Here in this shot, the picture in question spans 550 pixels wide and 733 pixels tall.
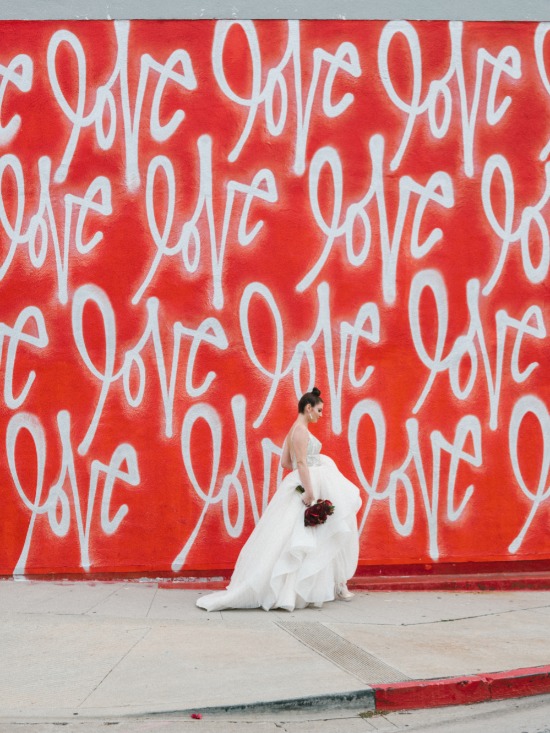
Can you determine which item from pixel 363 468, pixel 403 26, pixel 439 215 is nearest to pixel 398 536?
pixel 363 468

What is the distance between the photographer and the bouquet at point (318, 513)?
838 cm

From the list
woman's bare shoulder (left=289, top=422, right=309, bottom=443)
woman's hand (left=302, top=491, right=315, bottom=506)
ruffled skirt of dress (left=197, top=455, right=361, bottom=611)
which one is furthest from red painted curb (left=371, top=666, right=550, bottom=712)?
woman's bare shoulder (left=289, top=422, right=309, bottom=443)

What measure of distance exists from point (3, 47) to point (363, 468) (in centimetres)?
519

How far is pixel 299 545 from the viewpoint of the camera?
27.3 feet

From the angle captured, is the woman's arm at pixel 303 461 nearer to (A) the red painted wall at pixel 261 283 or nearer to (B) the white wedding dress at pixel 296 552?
(B) the white wedding dress at pixel 296 552

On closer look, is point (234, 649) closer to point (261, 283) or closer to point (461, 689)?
point (461, 689)

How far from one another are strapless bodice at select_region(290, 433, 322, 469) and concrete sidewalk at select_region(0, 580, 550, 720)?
1.23 m

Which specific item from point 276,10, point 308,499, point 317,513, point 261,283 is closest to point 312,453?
point 308,499

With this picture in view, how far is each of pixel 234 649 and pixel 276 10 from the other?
5.93 m

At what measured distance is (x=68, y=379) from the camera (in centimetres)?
941

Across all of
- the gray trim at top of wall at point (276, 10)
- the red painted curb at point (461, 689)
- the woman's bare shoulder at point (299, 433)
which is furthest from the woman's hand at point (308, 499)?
the gray trim at top of wall at point (276, 10)

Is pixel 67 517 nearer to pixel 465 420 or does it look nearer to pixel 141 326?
pixel 141 326

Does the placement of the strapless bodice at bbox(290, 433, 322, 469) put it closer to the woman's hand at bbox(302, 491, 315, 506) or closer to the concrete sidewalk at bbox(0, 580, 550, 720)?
the woman's hand at bbox(302, 491, 315, 506)

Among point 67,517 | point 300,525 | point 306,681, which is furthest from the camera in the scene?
point 67,517
